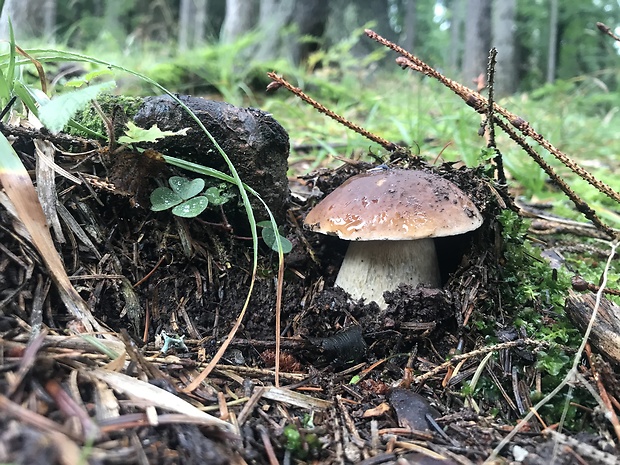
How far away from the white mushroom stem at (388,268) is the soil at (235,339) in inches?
2.8

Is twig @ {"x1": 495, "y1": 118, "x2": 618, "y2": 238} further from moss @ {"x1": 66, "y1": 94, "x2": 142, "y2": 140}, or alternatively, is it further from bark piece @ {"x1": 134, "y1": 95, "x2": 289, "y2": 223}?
moss @ {"x1": 66, "y1": 94, "x2": 142, "y2": 140}

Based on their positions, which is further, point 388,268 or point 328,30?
point 328,30

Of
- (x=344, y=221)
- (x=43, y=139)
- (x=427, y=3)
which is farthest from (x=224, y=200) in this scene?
(x=427, y=3)

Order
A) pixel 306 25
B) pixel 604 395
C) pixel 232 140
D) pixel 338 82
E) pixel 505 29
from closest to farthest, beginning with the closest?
pixel 604 395, pixel 232 140, pixel 338 82, pixel 306 25, pixel 505 29

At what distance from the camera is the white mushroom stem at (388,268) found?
1.79m

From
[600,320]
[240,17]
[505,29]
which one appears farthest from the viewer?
[505,29]

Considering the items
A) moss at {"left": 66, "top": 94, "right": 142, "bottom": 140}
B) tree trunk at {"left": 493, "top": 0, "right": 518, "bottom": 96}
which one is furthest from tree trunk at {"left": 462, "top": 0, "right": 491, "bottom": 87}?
moss at {"left": 66, "top": 94, "right": 142, "bottom": 140}

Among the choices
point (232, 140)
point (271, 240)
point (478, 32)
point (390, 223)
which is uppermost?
point (478, 32)

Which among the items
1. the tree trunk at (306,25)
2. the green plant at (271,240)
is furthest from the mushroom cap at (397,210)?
the tree trunk at (306,25)

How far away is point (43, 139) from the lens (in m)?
1.43

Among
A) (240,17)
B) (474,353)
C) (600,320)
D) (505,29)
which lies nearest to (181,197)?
(474,353)

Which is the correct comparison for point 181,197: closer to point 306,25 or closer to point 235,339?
point 235,339

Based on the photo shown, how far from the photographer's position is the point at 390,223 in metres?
1.58

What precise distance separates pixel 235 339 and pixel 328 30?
23.1 ft
